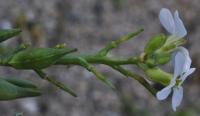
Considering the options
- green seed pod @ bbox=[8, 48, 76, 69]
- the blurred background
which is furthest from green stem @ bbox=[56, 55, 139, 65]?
the blurred background

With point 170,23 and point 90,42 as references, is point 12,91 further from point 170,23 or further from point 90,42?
point 90,42

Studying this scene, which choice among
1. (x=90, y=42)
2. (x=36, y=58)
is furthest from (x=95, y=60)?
(x=90, y=42)

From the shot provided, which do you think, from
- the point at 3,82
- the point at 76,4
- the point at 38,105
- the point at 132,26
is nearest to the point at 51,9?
the point at 76,4

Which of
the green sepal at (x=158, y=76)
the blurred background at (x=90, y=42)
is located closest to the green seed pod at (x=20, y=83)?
the green sepal at (x=158, y=76)

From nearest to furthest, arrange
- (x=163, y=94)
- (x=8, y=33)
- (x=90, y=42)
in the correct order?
1. (x=163, y=94)
2. (x=8, y=33)
3. (x=90, y=42)

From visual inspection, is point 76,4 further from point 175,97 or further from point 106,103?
point 175,97

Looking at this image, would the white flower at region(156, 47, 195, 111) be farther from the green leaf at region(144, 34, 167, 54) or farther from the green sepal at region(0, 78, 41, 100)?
the green sepal at region(0, 78, 41, 100)
